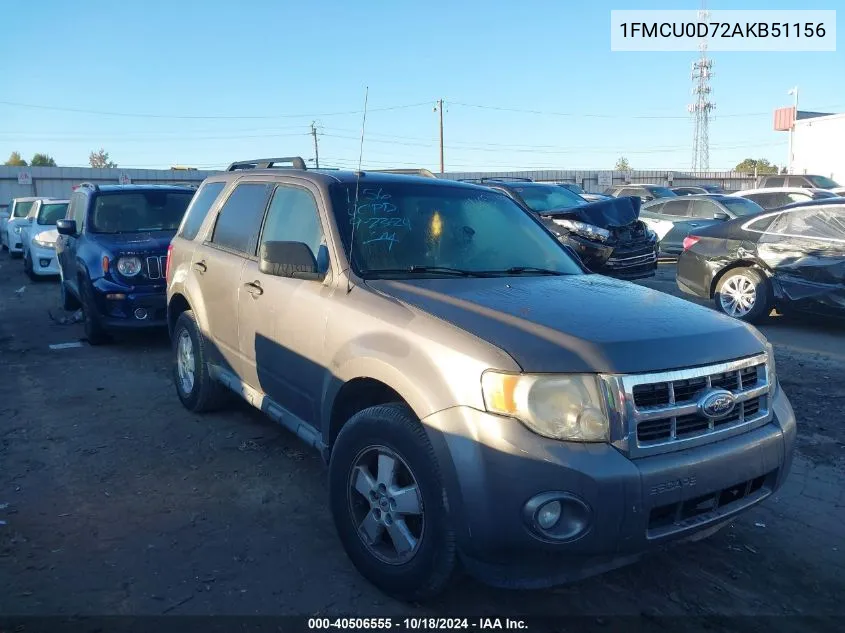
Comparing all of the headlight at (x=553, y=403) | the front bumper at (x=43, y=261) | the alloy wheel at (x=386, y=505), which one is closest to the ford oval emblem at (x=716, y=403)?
the headlight at (x=553, y=403)

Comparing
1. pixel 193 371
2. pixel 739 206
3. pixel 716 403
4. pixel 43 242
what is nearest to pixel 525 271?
pixel 716 403

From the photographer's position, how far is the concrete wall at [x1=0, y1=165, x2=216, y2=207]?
117 feet

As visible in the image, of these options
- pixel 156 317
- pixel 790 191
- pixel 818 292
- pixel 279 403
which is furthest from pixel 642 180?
pixel 279 403

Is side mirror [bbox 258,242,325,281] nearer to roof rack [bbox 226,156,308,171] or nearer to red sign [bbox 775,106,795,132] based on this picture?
roof rack [bbox 226,156,308,171]

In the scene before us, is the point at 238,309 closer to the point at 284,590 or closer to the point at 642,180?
the point at 284,590

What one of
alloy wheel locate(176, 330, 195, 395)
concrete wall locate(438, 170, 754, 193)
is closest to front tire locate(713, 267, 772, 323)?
alloy wheel locate(176, 330, 195, 395)

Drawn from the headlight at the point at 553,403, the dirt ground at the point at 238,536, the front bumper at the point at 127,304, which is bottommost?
the dirt ground at the point at 238,536

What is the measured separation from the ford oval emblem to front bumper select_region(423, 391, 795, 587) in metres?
0.14

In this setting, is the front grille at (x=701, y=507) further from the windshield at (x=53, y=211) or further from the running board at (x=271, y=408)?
the windshield at (x=53, y=211)

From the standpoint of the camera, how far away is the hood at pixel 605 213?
1092 cm

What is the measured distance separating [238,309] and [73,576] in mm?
1856

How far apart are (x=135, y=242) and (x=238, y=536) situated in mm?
5109

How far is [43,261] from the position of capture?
14.7 m

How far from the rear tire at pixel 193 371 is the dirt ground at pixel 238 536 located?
0.14 meters
